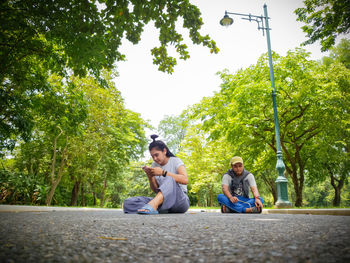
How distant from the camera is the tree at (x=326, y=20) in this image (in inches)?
279

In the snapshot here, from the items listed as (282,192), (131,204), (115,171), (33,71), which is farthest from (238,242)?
(115,171)

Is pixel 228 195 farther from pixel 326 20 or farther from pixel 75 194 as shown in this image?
pixel 75 194

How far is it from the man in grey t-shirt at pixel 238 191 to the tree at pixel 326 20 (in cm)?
569

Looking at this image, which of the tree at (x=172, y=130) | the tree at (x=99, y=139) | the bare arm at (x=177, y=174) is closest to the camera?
the bare arm at (x=177, y=174)

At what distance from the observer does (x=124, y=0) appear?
125 inches

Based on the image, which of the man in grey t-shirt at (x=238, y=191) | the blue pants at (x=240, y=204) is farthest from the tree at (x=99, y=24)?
the blue pants at (x=240, y=204)

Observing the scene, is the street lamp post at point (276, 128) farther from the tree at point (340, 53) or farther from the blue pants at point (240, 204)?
the tree at point (340, 53)

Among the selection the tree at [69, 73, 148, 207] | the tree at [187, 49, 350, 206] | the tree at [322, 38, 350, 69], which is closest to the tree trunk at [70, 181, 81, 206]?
the tree at [69, 73, 148, 207]

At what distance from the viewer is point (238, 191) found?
5.85 meters

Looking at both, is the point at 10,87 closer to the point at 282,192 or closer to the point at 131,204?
the point at 131,204

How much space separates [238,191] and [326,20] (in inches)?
278

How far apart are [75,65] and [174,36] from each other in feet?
5.27

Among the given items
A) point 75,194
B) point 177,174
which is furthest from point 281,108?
point 75,194

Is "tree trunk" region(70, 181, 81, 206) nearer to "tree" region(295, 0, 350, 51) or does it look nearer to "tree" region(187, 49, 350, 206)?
"tree" region(187, 49, 350, 206)
